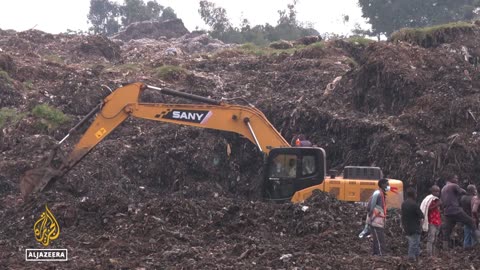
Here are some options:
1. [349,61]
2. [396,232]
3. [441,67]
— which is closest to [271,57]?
[349,61]

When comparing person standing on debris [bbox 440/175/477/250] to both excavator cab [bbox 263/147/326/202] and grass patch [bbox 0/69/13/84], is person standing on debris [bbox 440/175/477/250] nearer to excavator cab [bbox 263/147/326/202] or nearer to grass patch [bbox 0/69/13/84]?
excavator cab [bbox 263/147/326/202]

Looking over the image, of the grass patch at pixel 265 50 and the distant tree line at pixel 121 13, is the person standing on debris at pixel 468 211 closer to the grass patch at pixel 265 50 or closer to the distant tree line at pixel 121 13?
the grass patch at pixel 265 50

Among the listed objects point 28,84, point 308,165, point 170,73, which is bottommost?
point 308,165

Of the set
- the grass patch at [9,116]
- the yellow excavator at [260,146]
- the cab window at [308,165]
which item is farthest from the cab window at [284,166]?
the grass patch at [9,116]

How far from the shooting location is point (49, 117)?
18.5 meters

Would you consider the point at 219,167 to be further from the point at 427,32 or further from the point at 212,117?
the point at 427,32

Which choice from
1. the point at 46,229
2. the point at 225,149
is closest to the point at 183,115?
the point at 46,229

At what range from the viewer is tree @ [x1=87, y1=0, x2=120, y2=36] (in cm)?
5719

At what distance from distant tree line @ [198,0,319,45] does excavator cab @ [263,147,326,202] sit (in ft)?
114

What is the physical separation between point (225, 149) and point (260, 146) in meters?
4.06

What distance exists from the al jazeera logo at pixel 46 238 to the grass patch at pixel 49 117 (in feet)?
21.2

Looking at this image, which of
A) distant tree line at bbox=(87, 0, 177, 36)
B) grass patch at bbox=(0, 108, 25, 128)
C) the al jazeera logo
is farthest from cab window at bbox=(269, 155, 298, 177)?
distant tree line at bbox=(87, 0, 177, 36)

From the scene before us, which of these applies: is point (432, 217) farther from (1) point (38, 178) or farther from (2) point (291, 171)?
(1) point (38, 178)

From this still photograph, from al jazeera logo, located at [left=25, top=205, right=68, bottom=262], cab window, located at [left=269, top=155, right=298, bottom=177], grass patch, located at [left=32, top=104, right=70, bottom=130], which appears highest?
grass patch, located at [left=32, top=104, right=70, bottom=130]
